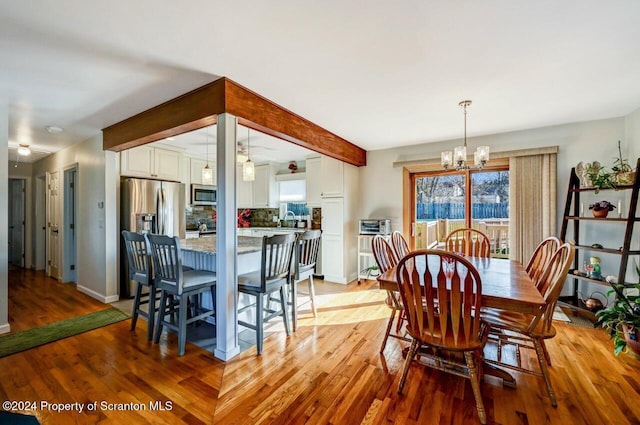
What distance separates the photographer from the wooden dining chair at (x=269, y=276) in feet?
7.67

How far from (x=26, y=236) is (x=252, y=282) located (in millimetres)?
6197

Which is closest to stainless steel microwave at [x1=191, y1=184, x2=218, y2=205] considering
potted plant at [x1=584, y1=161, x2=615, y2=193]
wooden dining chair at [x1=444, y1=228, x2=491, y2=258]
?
wooden dining chair at [x1=444, y1=228, x2=491, y2=258]

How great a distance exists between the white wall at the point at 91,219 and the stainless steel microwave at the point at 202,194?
4.64 ft

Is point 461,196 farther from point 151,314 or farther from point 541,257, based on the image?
point 151,314

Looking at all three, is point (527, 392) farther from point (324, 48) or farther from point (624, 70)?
point (324, 48)

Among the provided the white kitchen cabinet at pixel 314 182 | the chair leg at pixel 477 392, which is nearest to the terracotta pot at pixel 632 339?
the chair leg at pixel 477 392

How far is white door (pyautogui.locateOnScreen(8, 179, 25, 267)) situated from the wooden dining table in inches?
297

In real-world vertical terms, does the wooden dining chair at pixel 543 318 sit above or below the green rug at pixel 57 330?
above

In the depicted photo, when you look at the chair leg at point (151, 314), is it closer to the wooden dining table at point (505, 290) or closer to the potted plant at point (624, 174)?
the wooden dining table at point (505, 290)

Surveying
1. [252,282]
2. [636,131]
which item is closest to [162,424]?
[252,282]

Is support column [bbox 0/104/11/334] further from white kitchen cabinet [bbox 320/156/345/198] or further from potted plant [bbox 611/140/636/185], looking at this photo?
potted plant [bbox 611/140/636/185]

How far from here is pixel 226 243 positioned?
224cm

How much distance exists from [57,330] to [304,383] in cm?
266

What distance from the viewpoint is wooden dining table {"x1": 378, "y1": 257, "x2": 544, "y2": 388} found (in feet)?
5.35
